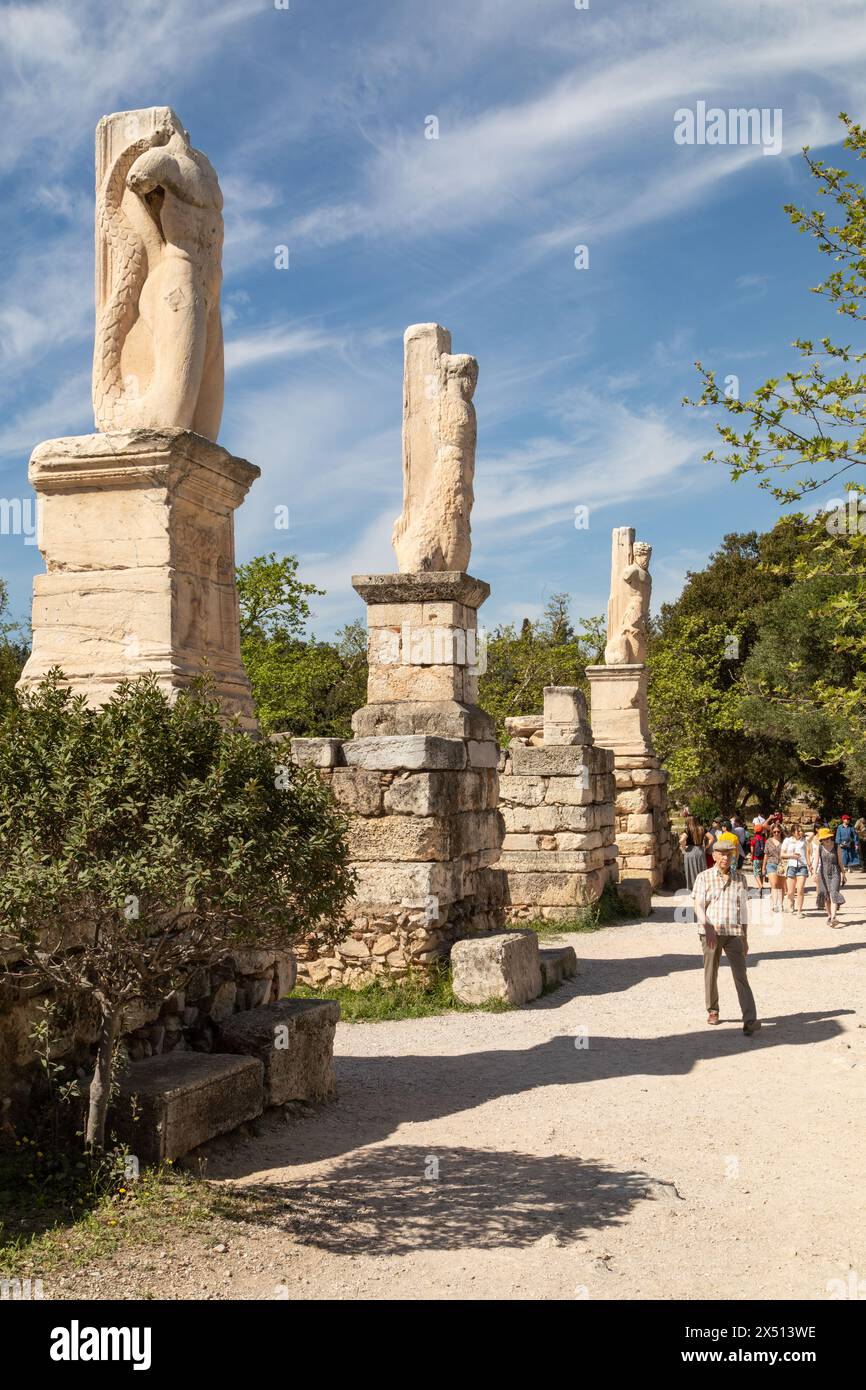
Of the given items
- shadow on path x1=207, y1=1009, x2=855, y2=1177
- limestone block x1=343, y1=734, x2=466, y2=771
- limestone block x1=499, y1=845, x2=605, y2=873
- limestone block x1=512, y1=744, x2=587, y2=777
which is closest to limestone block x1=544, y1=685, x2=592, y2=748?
limestone block x1=512, y1=744, x2=587, y2=777

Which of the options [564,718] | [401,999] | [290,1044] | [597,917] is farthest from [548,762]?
[290,1044]

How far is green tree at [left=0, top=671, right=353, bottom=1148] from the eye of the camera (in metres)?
4.09

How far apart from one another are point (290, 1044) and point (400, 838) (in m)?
3.34

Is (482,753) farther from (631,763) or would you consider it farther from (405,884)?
(631,763)

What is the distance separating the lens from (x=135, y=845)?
423 cm

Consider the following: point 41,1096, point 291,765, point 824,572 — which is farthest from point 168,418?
point 824,572

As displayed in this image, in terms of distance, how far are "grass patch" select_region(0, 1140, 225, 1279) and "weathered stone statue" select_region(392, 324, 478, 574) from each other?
20.5ft

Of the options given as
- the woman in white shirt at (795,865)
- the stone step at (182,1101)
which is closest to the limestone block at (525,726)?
the woman in white shirt at (795,865)

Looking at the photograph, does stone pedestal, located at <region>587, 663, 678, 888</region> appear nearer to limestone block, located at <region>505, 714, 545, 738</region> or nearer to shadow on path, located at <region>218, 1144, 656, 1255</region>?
limestone block, located at <region>505, 714, 545, 738</region>

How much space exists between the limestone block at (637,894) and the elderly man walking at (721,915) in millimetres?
6107

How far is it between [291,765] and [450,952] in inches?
183

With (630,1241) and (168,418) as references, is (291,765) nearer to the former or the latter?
(168,418)

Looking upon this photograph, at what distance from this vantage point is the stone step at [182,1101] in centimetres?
456
